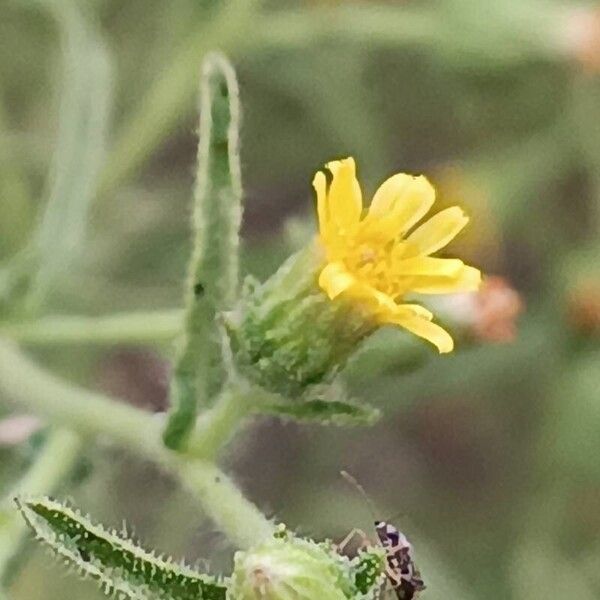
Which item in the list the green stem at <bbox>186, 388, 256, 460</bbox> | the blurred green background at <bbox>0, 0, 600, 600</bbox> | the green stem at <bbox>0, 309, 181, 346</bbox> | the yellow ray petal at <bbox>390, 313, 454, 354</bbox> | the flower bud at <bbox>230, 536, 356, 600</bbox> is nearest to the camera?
the flower bud at <bbox>230, 536, 356, 600</bbox>

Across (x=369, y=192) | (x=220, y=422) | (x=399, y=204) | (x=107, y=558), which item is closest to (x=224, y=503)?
(x=220, y=422)

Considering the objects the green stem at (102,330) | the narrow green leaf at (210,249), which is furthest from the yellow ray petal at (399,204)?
the green stem at (102,330)

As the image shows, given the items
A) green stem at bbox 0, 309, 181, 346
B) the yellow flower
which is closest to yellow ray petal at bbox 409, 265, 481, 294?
the yellow flower

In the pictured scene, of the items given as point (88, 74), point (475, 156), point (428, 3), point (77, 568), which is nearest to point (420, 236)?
point (77, 568)

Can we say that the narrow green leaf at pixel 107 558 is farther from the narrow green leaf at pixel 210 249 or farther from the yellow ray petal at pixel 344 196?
the yellow ray petal at pixel 344 196

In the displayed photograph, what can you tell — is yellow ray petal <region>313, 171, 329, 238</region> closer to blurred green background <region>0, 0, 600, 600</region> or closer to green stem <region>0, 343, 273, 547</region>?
green stem <region>0, 343, 273, 547</region>

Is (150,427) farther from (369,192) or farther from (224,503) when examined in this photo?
(369,192)

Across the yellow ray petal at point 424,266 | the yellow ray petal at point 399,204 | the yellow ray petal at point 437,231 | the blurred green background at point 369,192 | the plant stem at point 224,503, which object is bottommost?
the plant stem at point 224,503

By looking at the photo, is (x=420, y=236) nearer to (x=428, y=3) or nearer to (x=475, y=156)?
(x=428, y=3)
